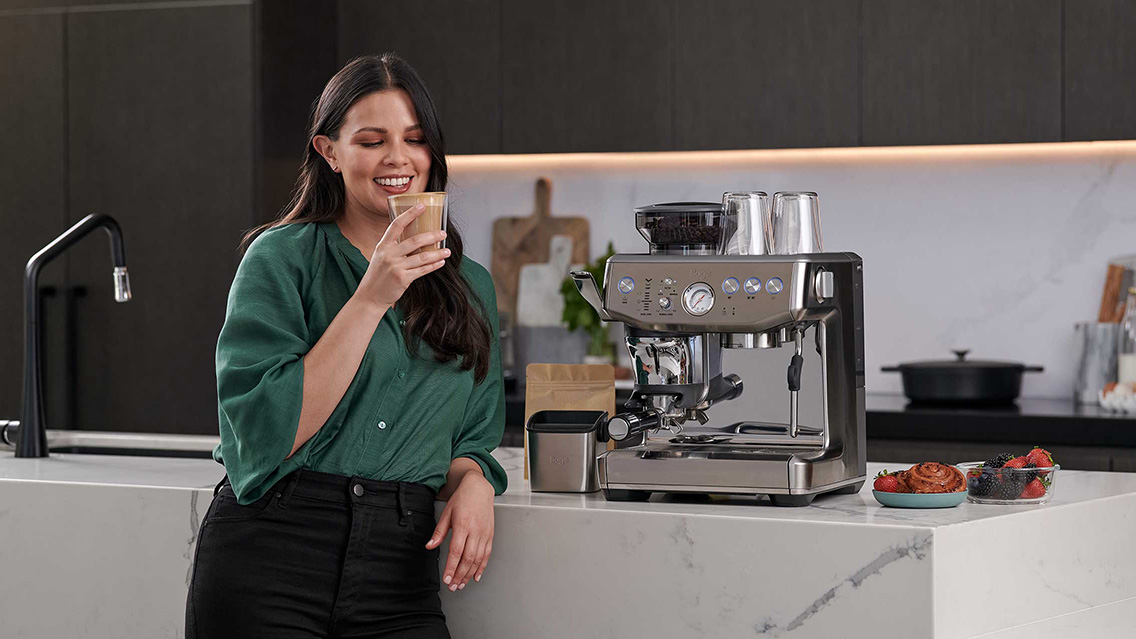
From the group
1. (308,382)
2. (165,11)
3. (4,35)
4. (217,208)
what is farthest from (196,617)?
(4,35)

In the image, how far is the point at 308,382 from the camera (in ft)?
5.23

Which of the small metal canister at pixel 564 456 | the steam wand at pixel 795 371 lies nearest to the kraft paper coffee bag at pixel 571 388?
the small metal canister at pixel 564 456

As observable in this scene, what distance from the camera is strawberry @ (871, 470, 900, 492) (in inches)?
68.4

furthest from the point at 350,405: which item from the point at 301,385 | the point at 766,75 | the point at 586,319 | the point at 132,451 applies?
the point at 586,319

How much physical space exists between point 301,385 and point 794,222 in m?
0.75

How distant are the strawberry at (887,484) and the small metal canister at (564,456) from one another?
1.33 feet

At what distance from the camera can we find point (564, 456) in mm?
1901

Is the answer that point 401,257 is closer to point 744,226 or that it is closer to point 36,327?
point 744,226

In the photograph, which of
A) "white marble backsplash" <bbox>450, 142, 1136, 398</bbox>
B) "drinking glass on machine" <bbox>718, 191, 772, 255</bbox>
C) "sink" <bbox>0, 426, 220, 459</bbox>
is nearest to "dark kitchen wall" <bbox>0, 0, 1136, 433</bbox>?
"white marble backsplash" <bbox>450, 142, 1136, 398</bbox>

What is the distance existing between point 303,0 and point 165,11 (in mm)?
417

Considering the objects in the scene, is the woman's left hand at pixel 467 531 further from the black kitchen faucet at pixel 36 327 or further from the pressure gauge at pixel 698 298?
the black kitchen faucet at pixel 36 327

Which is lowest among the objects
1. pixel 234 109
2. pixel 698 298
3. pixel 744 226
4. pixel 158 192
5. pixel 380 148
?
pixel 698 298

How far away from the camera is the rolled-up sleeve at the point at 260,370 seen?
158cm

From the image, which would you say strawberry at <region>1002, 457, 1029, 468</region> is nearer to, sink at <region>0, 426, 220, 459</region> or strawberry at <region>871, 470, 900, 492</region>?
strawberry at <region>871, 470, 900, 492</region>
